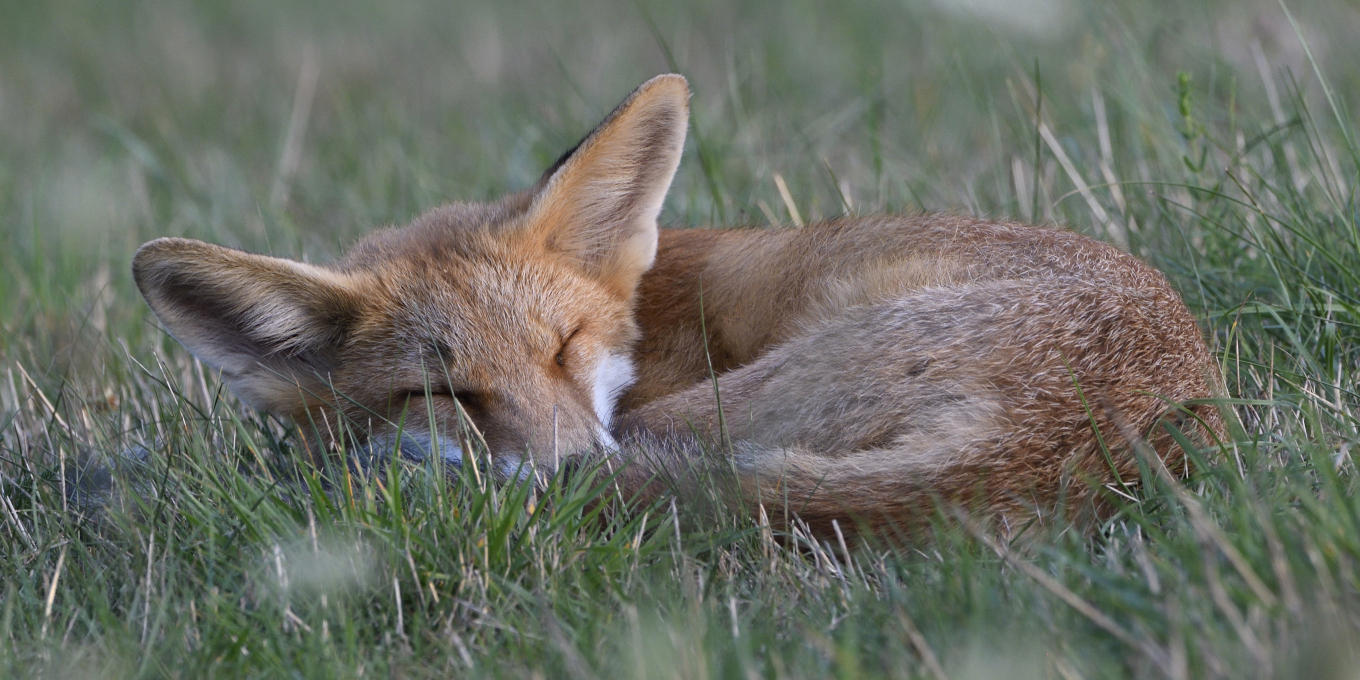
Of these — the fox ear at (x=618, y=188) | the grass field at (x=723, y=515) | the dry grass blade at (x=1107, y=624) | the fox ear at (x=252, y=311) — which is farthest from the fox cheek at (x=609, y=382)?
the dry grass blade at (x=1107, y=624)

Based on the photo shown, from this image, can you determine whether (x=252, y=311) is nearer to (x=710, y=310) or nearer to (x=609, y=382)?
(x=609, y=382)

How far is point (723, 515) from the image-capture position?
2.30 meters

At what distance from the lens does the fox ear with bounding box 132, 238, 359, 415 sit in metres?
2.66

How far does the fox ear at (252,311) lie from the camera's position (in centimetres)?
266

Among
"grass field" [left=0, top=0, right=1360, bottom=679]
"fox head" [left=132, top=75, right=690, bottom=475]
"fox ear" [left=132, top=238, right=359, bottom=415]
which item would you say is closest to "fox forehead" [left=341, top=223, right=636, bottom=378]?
"fox head" [left=132, top=75, right=690, bottom=475]

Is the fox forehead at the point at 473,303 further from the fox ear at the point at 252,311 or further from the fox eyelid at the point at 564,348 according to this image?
the fox ear at the point at 252,311

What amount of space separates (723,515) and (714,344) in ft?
3.15

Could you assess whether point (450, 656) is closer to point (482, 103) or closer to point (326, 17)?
point (482, 103)

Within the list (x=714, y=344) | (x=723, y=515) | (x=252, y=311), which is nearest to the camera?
(x=723, y=515)

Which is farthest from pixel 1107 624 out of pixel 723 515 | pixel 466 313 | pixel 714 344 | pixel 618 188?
pixel 618 188

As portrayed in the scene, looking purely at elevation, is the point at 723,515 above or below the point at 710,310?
below

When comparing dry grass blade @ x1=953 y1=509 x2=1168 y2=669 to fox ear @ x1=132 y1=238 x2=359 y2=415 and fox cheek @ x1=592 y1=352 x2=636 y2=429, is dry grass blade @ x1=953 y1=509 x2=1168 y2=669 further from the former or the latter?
fox ear @ x1=132 y1=238 x2=359 y2=415

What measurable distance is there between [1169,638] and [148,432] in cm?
281

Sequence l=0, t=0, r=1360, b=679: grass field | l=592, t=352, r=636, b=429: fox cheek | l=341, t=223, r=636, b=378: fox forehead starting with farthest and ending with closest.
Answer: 1. l=592, t=352, r=636, b=429: fox cheek
2. l=341, t=223, r=636, b=378: fox forehead
3. l=0, t=0, r=1360, b=679: grass field
